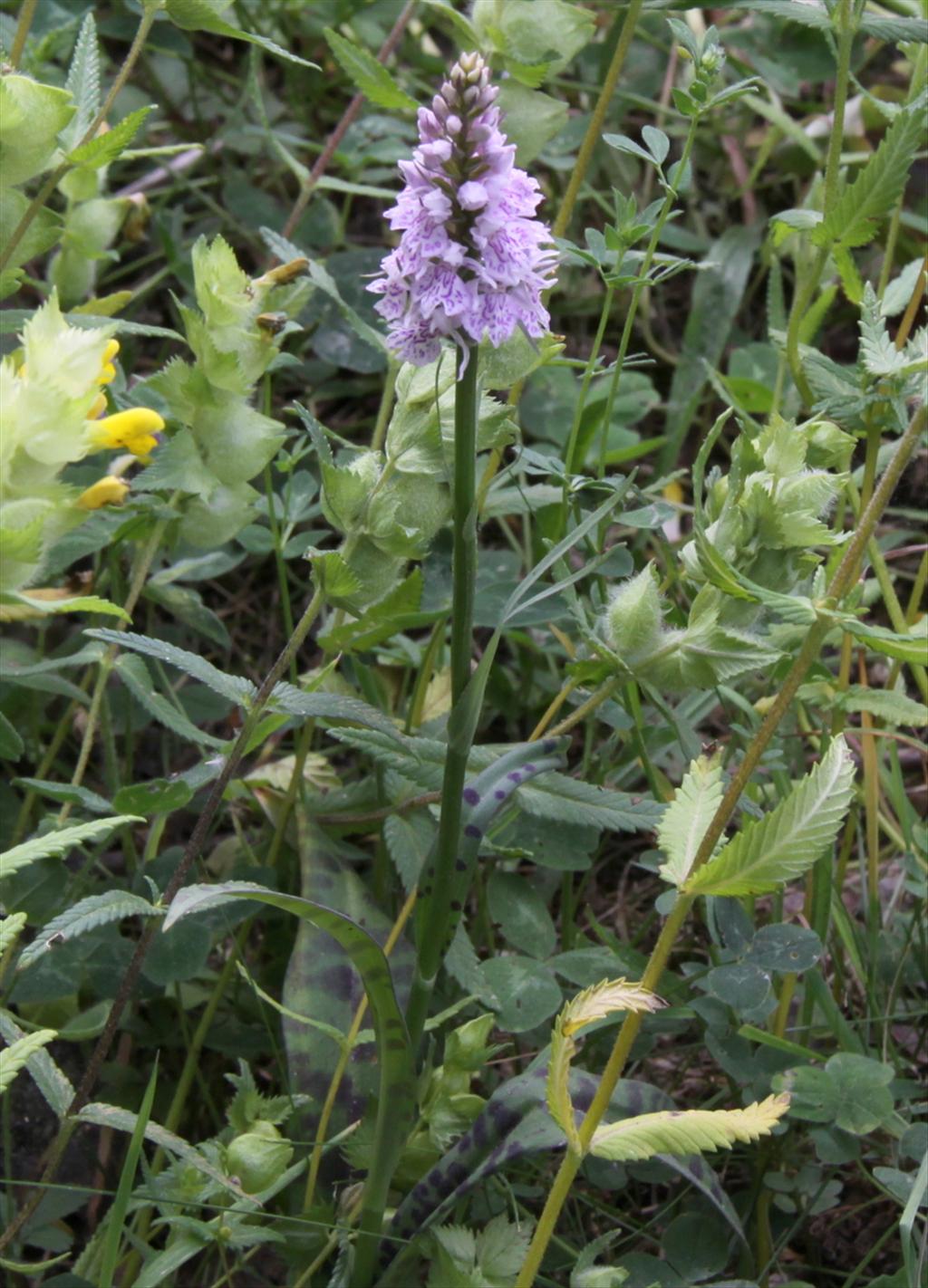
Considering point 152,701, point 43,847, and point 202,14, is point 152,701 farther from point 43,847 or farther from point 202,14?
point 202,14

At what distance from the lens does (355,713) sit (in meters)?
1.01

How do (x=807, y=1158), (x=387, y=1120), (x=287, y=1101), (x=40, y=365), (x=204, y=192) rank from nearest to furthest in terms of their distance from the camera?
(x=40, y=365) < (x=387, y=1120) < (x=287, y=1101) < (x=807, y=1158) < (x=204, y=192)

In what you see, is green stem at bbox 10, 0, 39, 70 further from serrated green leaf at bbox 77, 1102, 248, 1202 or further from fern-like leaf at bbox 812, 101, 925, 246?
serrated green leaf at bbox 77, 1102, 248, 1202

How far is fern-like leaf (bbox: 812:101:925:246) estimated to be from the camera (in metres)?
1.04

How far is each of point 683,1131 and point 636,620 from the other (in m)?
0.37

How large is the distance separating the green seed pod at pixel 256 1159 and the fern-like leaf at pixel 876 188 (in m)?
0.84

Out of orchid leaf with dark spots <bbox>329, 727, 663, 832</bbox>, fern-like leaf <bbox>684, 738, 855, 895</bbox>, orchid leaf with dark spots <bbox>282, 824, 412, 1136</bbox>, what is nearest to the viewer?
fern-like leaf <bbox>684, 738, 855, 895</bbox>

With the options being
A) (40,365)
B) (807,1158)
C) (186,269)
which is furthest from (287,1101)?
(186,269)

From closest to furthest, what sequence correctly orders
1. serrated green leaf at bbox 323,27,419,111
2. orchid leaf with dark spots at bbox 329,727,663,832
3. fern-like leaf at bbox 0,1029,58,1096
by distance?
1. fern-like leaf at bbox 0,1029,58,1096
2. orchid leaf with dark spots at bbox 329,727,663,832
3. serrated green leaf at bbox 323,27,419,111

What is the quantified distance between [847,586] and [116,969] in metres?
0.78

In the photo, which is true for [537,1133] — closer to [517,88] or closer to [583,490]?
[583,490]

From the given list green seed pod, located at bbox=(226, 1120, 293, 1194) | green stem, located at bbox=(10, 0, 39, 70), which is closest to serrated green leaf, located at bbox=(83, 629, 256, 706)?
green seed pod, located at bbox=(226, 1120, 293, 1194)

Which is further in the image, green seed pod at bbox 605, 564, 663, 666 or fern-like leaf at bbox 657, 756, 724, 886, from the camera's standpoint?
green seed pod at bbox 605, 564, 663, 666

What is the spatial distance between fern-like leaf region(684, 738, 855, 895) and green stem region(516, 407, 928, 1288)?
0.11ft
